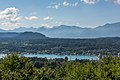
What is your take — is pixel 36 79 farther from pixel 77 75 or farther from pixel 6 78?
pixel 77 75

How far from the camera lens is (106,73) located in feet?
122

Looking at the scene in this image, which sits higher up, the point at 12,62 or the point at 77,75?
the point at 12,62

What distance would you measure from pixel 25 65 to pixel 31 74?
1360 mm

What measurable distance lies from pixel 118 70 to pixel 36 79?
9.78m

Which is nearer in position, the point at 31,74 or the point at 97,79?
the point at 31,74

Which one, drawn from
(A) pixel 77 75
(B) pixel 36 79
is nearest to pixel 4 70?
(B) pixel 36 79

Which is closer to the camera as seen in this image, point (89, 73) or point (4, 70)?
point (4, 70)

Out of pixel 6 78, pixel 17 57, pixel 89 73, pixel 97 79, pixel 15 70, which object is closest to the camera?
pixel 6 78

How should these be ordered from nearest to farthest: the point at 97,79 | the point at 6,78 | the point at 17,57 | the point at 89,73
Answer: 1. the point at 6,78
2. the point at 17,57
3. the point at 97,79
4. the point at 89,73

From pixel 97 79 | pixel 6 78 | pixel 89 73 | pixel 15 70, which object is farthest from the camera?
pixel 89 73

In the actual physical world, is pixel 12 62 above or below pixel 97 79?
above

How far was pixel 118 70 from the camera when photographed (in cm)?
3578

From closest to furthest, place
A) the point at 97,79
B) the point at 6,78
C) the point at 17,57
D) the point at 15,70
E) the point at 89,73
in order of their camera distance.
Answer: the point at 6,78 → the point at 15,70 → the point at 17,57 → the point at 97,79 → the point at 89,73

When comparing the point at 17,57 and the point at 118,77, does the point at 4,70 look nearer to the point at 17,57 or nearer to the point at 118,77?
Result: the point at 17,57
